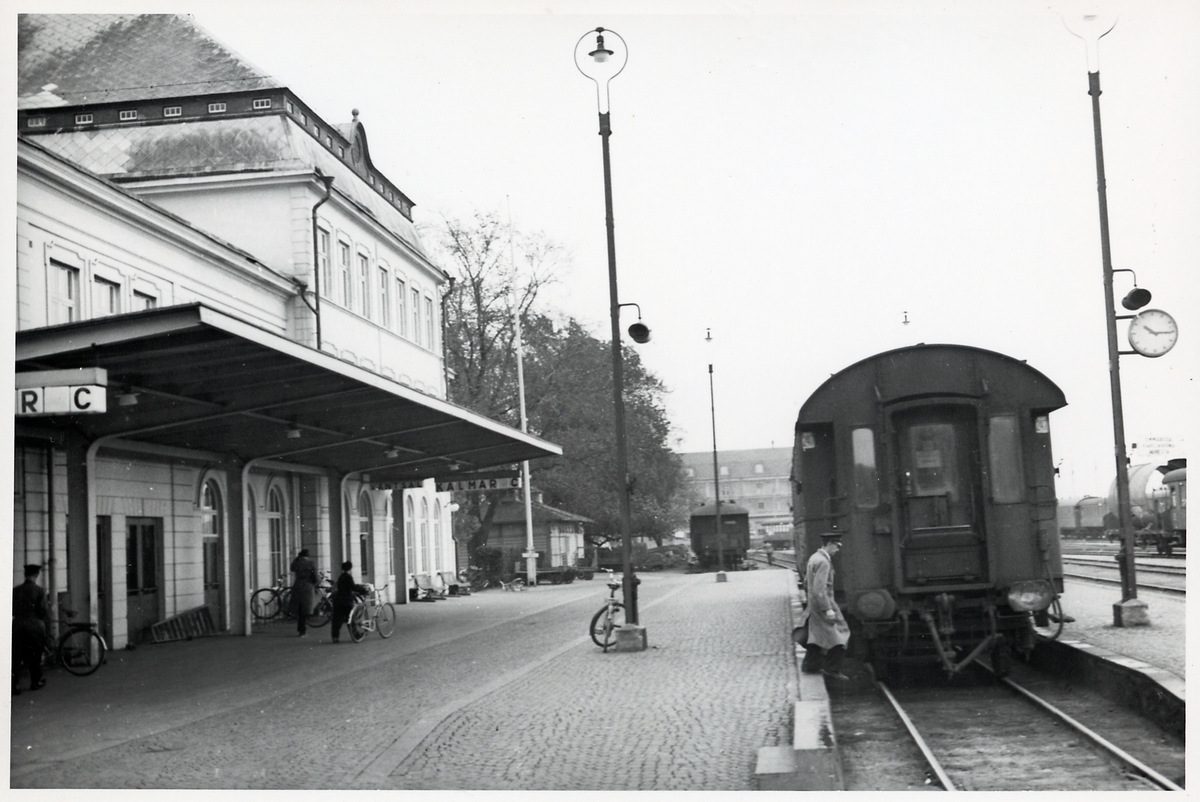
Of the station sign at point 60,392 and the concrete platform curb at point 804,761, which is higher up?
the station sign at point 60,392

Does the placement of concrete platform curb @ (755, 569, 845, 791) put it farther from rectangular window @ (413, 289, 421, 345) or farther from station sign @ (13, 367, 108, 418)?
rectangular window @ (413, 289, 421, 345)

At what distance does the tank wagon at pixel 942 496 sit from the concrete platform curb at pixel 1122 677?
0.69m

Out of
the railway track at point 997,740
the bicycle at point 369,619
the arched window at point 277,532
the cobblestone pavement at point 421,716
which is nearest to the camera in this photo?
the cobblestone pavement at point 421,716

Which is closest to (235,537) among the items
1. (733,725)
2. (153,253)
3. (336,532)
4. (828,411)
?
(336,532)

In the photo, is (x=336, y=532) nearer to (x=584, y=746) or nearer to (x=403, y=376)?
(x=403, y=376)

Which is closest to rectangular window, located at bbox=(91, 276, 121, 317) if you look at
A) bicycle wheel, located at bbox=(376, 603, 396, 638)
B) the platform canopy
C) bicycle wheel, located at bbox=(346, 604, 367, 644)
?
the platform canopy

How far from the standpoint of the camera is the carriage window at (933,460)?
13164 mm

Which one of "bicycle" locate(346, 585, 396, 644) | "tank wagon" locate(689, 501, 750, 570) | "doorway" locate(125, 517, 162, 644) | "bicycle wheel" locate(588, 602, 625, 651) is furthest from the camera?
"tank wagon" locate(689, 501, 750, 570)

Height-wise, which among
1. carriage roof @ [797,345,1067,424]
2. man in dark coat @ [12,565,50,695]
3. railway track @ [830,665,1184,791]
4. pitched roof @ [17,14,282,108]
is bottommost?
railway track @ [830,665,1184,791]

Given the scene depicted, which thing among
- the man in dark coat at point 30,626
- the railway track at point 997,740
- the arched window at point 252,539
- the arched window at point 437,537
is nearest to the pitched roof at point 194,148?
the arched window at point 252,539

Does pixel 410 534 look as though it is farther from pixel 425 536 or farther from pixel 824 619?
pixel 824 619

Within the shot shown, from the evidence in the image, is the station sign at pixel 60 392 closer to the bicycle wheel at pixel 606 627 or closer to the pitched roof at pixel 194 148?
the bicycle wheel at pixel 606 627

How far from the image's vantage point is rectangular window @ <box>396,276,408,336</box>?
30.2 meters

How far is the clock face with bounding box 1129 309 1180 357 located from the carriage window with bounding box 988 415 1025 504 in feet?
5.59
